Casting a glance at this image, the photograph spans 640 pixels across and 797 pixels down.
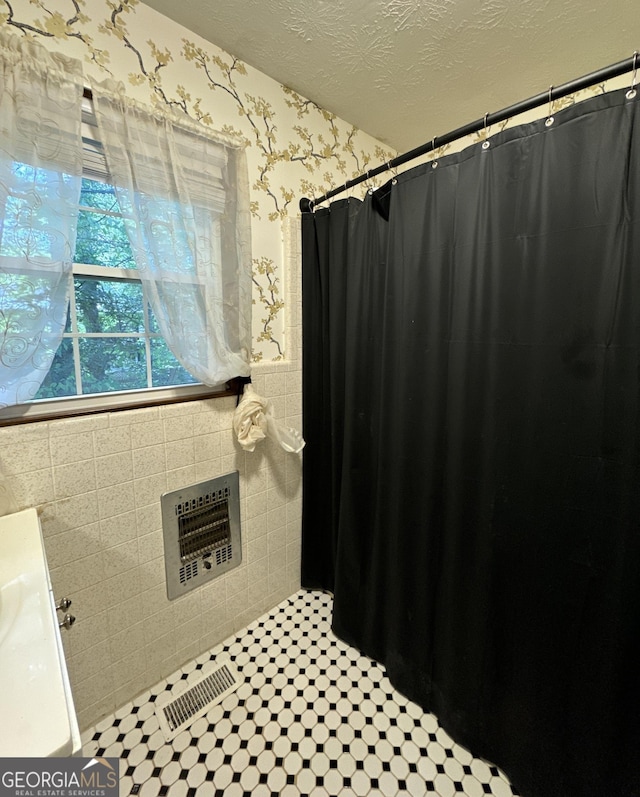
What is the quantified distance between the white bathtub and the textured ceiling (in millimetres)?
1757

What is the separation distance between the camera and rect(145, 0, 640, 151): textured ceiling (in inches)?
47.0

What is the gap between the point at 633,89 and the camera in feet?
2.69

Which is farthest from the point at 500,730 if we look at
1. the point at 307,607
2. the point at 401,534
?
the point at 307,607

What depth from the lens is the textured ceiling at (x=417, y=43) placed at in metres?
1.19

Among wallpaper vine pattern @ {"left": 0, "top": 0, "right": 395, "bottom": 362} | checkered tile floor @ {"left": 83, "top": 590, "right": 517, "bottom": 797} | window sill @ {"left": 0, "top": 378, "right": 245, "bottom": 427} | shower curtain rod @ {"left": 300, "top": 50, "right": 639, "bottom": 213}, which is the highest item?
wallpaper vine pattern @ {"left": 0, "top": 0, "right": 395, "bottom": 362}

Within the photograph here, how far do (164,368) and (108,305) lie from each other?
11.6 inches

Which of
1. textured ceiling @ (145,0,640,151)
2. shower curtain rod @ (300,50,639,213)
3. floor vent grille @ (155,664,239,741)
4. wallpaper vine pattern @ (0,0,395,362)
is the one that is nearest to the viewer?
shower curtain rod @ (300,50,639,213)

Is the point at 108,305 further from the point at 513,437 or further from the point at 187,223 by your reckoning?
the point at 513,437

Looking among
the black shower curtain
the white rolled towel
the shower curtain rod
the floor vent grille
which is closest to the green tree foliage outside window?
the white rolled towel

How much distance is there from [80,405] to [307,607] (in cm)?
149

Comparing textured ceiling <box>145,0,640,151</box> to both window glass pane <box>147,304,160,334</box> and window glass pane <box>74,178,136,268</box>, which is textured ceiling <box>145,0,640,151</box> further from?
window glass pane <box>147,304,160,334</box>

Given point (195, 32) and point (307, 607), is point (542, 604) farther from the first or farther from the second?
point (195, 32)

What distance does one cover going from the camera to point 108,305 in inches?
50.4

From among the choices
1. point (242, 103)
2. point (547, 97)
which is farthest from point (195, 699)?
point (242, 103)
